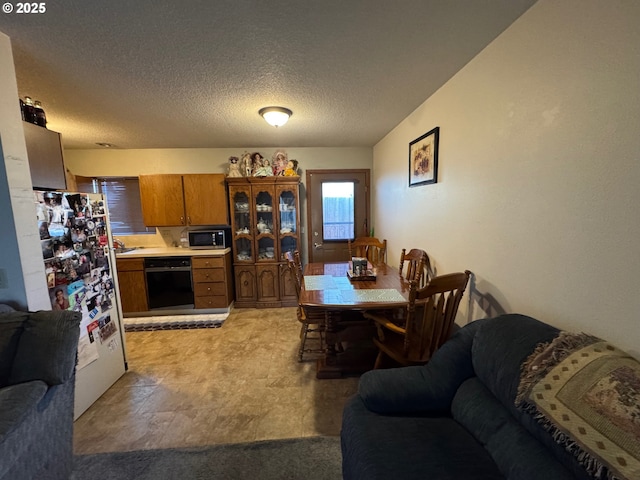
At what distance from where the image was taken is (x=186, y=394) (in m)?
2.12

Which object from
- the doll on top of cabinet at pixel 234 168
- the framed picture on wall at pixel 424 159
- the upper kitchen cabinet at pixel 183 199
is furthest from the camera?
the doll on top of cabinet at pixel 234 168

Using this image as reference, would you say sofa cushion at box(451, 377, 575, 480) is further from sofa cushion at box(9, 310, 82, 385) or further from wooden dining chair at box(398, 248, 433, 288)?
sofa cushion at box(9, 310, 82, 385)

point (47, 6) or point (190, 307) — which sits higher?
point (47, 6)

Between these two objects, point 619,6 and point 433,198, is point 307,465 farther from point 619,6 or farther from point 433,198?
point 619,6

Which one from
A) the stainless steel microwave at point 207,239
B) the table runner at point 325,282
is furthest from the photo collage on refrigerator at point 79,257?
the table runner at point 325,282

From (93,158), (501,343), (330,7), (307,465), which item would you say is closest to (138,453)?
(307,465)

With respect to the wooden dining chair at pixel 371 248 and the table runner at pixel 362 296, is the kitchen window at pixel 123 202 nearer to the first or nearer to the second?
the wooden dining chair at pixel 371 248

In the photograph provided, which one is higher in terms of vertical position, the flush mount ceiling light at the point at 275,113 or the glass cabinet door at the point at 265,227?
the flush mount ceiling light at the point at 275,113

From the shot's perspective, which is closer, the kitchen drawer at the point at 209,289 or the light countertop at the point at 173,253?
the light countertop at the point at 173,253

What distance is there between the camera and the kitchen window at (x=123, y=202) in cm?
397

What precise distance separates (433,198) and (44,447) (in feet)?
9.42

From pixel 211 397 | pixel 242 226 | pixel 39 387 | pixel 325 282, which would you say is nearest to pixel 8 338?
pixel 39 387

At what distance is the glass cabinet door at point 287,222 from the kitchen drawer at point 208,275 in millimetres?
880

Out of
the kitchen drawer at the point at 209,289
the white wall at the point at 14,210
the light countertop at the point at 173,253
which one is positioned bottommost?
the kitchen drawer at the point at 209,289
